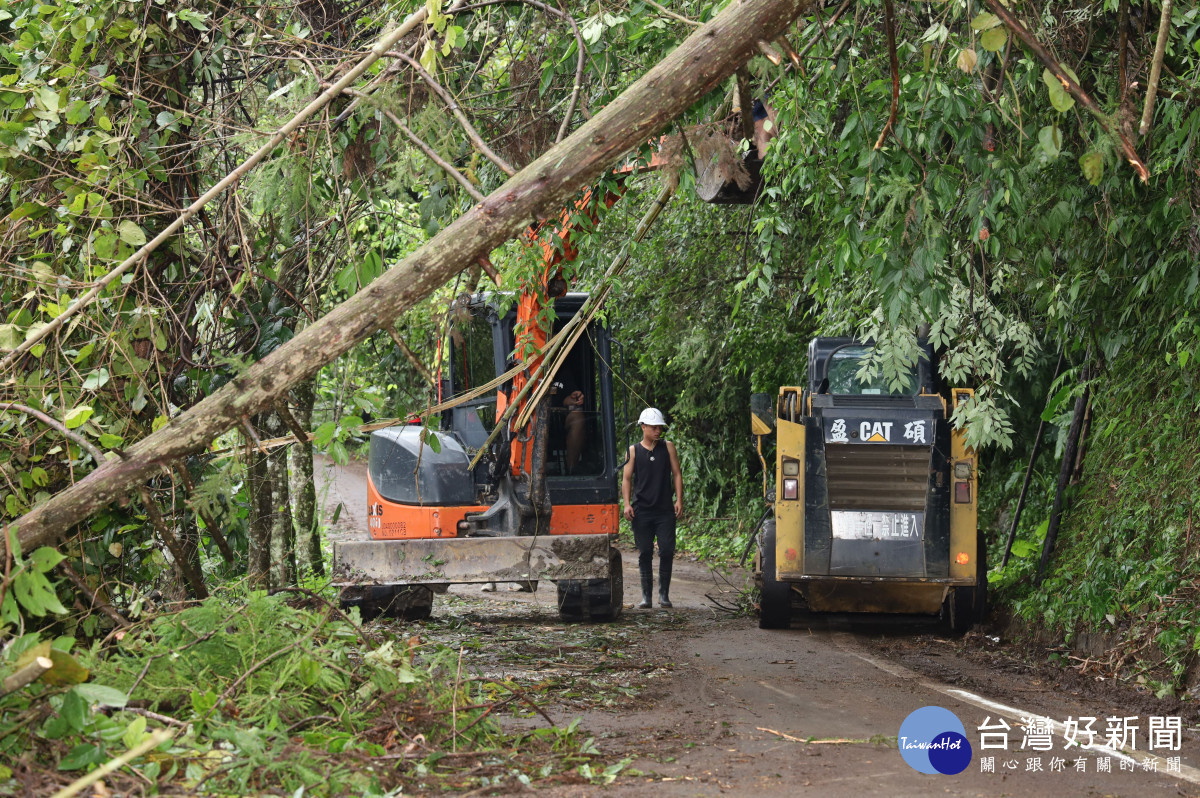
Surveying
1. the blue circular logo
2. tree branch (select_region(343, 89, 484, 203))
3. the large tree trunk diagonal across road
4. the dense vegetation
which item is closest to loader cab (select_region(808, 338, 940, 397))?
the dense vegetation

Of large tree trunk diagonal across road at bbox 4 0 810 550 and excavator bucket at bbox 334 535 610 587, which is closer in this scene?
large tree trunk diagonal across road at bbox 4 0 810 550

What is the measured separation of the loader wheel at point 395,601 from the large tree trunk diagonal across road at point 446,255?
5.36 m

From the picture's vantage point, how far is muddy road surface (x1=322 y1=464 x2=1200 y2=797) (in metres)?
4.61

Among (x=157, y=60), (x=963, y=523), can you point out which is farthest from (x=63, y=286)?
(x=963, y=523)

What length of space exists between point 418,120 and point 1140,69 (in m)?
4.32

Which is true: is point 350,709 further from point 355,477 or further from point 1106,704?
point 355,477

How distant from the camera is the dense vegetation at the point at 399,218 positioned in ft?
15.9

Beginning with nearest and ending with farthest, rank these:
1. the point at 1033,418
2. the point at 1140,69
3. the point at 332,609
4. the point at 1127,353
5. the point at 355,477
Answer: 1. the point at 332,609
2. the point at 1140,69
3. the point at 1127,353
4. the point at 1033,418
5. the point at 355,477

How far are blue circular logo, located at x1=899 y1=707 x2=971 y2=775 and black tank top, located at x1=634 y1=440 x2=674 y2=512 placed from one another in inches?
216

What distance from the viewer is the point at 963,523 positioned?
8906 millimetres

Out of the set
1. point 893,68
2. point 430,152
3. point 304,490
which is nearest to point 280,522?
point 304,490

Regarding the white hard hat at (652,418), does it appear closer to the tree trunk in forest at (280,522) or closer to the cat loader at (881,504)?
the cat loader at (881,504)

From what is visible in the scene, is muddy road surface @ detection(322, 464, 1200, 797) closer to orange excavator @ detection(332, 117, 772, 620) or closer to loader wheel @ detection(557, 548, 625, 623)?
loader wheel @ detection(557, 548, 625, 623)

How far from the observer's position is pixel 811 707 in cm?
623
